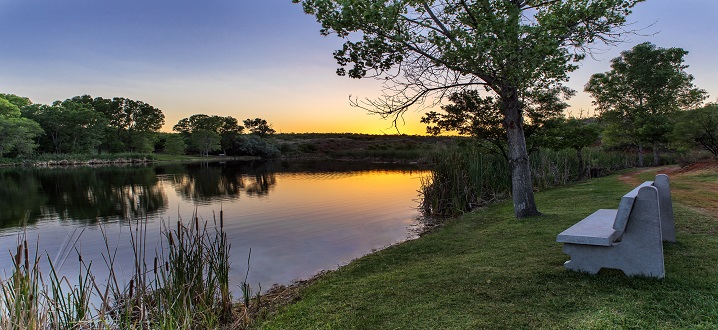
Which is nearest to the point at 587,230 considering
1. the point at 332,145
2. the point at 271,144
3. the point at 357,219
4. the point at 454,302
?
the point at 454,302

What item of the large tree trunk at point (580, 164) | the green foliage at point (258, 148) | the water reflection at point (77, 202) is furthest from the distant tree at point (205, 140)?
the large tree trunk at point (580, 164)

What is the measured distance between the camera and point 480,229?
7543 mm

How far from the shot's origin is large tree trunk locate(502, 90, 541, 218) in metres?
7.34

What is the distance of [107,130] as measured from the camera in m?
62.8

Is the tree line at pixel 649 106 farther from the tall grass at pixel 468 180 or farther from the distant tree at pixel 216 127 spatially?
the distant tree at pixel 216 127

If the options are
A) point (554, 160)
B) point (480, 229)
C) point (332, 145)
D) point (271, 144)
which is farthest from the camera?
point (332, 145)

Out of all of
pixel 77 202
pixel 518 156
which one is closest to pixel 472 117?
pixel 518 156

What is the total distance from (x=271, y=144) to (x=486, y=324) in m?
71.8

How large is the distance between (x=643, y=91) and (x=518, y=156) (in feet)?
74.3

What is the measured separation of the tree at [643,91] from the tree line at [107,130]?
5561cm

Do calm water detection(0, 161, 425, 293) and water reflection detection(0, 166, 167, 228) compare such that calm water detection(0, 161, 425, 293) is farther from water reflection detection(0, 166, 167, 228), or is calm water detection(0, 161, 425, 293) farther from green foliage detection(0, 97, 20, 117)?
green foliage detection(0, 97, 20, 117)

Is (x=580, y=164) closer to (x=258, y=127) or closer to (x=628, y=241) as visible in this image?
(x=628, y=241)

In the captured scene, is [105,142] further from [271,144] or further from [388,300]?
[388,300]

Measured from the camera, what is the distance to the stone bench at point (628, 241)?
3.24 metres
